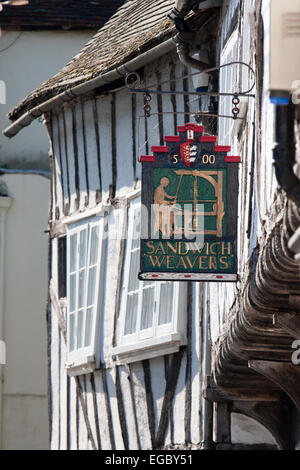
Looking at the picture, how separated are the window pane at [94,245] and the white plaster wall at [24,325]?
3908 millimetres

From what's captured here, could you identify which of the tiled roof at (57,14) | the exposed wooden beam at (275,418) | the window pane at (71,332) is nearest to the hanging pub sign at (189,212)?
the exposed wooden beam at (275,418)

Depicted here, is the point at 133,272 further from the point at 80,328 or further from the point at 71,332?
the point at 71,332

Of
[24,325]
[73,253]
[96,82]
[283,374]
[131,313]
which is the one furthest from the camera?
[24,325]

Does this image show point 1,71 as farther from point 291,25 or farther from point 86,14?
point 291,25

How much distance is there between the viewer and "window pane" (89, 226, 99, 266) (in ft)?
40.9

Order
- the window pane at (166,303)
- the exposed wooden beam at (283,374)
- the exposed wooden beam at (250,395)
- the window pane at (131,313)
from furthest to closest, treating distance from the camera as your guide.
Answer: the window pane at (131,313) < the window pane at (166,303) < the exposed wooden beam at (250,395) < the exposed wooden beam at (283,374)

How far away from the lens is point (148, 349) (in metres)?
11.1

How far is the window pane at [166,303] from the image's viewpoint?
1092 centimetres

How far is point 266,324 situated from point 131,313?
15.5 feet

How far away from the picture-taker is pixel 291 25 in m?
4.96

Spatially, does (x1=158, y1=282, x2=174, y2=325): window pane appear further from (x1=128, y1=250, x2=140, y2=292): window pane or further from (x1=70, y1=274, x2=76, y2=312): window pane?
(x1=70, y1=274, x2=76, y2=312): window pane

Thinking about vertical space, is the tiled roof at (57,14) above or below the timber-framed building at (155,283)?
above

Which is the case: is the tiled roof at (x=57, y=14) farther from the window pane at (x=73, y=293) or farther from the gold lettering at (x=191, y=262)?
the gold lettering at (x=191, y=262)

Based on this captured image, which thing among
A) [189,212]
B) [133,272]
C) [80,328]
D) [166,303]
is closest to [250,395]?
[166,303]
